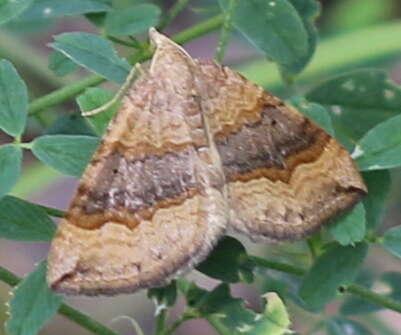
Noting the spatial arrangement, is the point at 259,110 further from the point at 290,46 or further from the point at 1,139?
the point at 1,139

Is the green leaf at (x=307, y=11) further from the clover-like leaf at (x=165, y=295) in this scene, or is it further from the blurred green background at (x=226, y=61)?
the clover-like leaf at (x=165, y=295)

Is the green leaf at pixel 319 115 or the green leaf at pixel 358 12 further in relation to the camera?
the green leaf at pixel 358 12

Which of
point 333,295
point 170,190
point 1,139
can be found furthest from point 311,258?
point 1,139

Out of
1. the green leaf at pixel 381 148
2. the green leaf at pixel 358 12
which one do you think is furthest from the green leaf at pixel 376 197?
the green leaf at pixel 358 12

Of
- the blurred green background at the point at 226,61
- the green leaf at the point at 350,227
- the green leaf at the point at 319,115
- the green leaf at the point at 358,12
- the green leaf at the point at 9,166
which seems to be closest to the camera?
the green leaf at the point at 9,166

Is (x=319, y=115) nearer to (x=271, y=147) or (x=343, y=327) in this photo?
(x=271, y=147)

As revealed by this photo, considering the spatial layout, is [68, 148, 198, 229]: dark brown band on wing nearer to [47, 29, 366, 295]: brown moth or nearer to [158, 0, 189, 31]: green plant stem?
[47, 29, 366, 295]: brown moth
